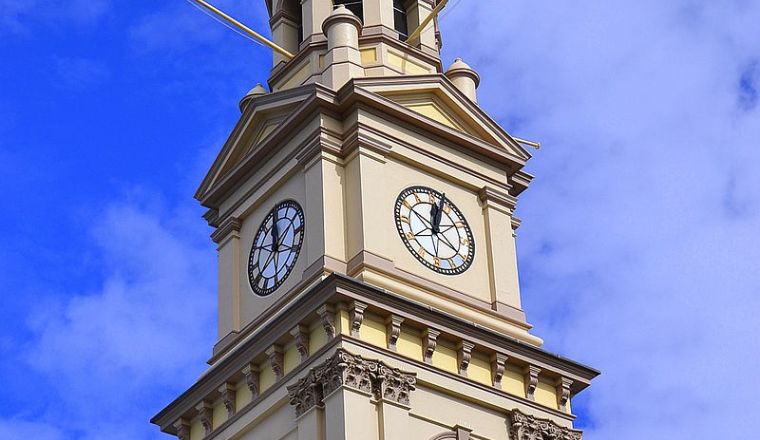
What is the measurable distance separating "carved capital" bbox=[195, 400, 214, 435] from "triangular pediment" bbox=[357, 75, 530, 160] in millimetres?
8660

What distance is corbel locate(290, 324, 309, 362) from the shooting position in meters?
44.8

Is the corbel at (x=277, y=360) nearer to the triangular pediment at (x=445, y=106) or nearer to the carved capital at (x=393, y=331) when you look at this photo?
the carved capital at (x=393, y=331)

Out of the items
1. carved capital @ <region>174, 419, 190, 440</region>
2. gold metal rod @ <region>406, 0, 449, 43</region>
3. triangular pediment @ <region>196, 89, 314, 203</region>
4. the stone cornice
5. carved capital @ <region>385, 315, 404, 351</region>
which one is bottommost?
carved capital @ <region>174, 419, 190, 440</region>

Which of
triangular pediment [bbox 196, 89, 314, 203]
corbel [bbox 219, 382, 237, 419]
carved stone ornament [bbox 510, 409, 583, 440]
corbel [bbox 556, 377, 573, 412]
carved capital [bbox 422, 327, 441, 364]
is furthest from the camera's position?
triangular pediment [bbox 196, 89, 314, 203]

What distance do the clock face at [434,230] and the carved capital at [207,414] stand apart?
5948mm

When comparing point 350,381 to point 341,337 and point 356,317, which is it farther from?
point 356,317

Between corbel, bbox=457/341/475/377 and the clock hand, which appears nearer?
corbel, bbox=457/341/475/377

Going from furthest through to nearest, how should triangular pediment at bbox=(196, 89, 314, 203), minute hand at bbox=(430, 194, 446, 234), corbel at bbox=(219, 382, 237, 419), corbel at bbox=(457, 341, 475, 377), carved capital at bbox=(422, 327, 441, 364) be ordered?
triangular pediment at bbox=(196, 89, 314, 203) → minute hand at bbox=(430, 194, 446, 234) → corbel at bbox=(219, 382, 237, 419) → corbel at bbox=(457, 341, 475, 377) → carved capital at bbox=(422, 327, 441, 364)

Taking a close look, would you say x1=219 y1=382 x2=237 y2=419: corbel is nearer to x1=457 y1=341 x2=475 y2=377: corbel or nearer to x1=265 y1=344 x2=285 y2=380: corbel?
x1=265 y1=344 x2=285 y2=380: corbel

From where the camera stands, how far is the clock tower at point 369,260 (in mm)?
44375

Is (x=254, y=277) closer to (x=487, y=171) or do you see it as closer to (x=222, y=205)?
(x=222, y=205)

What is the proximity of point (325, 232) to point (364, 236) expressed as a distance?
0.91m

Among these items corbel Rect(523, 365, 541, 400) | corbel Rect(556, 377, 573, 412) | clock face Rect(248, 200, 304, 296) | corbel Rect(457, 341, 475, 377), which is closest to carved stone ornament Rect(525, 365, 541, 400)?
corbel Rect(523, 365, 541, 400)

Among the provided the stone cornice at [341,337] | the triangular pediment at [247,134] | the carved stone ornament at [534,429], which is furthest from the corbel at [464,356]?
the triangular pediment at [247,134]
